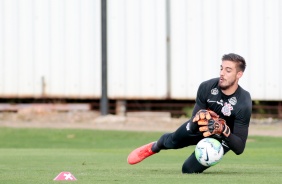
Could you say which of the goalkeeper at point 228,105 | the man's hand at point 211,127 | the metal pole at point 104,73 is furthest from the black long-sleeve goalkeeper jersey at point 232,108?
the metal pole at point 104,73

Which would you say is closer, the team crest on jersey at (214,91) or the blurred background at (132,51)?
the team crest on jersey at (214,91)

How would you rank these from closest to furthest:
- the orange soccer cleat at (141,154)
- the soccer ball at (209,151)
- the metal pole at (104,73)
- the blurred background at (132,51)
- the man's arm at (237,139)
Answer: the soccer ball at (209,151), the man's arm at (237,139), the orange soccer cleat at (141,154), the blurred background at (132,51), the metal pole at (104,73)

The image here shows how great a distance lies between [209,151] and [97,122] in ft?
50.6

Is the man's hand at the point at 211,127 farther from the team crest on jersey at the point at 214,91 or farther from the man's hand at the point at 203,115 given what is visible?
the team crest on jersey at the point at 214,91

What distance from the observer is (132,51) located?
91.0 feet

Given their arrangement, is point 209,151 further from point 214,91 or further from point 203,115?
point 214,91

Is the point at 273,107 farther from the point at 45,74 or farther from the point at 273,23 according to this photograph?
the point at 45,74

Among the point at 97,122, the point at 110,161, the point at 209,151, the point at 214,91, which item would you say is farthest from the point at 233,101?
the point at 97,122

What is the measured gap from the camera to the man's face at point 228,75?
12.3m

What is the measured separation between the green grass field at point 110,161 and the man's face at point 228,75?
1.19 metres

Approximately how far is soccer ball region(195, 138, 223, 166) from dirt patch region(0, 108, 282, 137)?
524 inches

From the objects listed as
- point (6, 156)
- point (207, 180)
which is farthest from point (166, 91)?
point (207, 180)

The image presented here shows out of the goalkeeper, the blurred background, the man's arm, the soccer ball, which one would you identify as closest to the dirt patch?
the blurred background

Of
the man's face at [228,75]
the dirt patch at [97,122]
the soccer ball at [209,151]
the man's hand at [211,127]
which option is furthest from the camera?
the dirt patch at [97,122]
